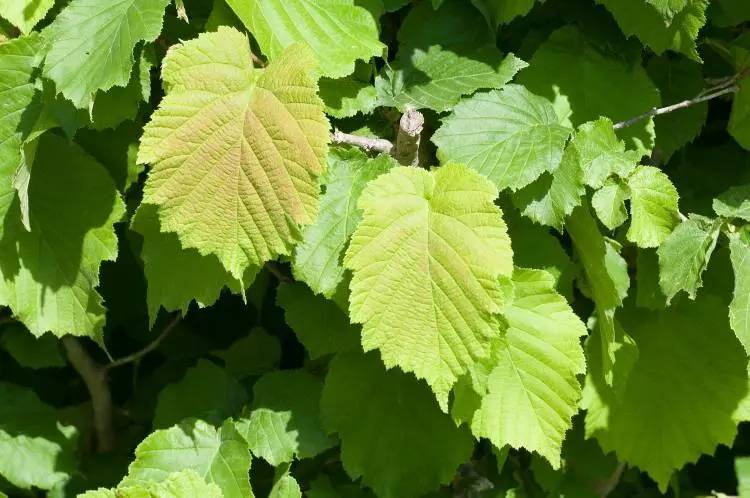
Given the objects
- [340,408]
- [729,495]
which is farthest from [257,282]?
[729,495]

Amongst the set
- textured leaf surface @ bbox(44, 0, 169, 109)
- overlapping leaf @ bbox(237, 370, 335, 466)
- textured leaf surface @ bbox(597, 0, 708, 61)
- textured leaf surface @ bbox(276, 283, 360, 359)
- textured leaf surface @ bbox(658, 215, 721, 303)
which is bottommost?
overlapping leaf @ bbox(237, 370, 335, 466)

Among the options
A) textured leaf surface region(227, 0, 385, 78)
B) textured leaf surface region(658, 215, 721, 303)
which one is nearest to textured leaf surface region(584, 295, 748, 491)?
textured leaf surface region(658, 215, 721, 303)

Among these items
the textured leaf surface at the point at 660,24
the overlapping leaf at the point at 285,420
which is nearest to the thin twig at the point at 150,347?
the overlapping leaf at the point at 285,420

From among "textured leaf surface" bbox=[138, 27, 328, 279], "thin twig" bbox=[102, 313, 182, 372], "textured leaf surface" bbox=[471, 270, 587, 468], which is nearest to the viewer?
"textured leaf surface" bbox=[138, 27, 328, 279]

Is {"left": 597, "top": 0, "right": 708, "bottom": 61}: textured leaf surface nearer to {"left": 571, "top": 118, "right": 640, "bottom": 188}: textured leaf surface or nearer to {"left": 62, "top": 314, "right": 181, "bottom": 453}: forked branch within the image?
{"left": 571, "top": 118, "right": 640, "bottom": 188}: textured leaf surface

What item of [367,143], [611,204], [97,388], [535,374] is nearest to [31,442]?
[97,388]

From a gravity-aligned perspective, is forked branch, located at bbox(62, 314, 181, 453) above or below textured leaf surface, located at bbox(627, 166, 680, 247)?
below
